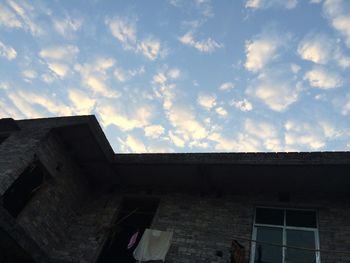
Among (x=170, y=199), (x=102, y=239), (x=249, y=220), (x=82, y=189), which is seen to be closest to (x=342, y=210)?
(x=249, y=220)

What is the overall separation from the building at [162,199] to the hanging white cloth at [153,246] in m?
0.25

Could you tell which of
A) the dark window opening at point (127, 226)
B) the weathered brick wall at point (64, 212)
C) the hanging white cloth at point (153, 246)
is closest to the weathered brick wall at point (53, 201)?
the weathered brick wall at point (64, 212)

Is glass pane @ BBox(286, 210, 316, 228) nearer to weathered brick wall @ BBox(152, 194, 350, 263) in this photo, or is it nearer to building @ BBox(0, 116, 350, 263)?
building @ BBox(0, 116, 350, 263)

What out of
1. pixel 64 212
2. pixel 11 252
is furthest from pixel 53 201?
pixel 11 252

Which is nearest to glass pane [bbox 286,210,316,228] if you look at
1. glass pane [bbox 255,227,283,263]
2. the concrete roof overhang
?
glass pane [bbox 255,227,283,263]

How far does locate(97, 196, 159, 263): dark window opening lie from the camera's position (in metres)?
9.80

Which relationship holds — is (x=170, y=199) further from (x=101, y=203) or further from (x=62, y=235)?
(x=62, y=235)

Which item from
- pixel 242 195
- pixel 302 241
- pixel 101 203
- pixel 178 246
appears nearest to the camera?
A: pixel 302 241

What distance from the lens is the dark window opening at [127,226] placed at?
9797mm

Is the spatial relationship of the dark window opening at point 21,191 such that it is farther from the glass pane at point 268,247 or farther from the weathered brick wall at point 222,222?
the glass pane at point 268,247

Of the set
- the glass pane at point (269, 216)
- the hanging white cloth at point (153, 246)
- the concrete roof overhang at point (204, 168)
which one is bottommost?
the hanging white cloth at point (153, 246)

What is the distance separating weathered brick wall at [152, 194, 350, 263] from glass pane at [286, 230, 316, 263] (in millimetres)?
229

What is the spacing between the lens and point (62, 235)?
32.0ft

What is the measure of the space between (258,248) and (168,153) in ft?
11.2
